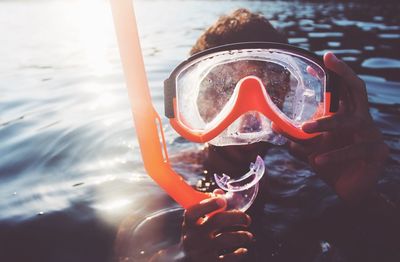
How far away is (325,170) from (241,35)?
117cm

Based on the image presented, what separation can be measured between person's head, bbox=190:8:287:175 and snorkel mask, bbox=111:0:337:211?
1.47ft

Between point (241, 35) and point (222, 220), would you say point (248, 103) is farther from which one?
point (241, 35)

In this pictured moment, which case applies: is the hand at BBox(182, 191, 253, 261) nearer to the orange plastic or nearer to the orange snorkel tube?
the orange snorkel tube

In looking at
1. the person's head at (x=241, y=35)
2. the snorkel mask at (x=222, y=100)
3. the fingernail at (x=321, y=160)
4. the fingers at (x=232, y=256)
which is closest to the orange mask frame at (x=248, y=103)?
the snorkel mask at (x=222, y=100)

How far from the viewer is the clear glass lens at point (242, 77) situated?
192cm

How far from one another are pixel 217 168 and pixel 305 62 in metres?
1.10

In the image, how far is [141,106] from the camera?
1.37 meters

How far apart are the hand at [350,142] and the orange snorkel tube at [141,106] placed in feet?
2.09

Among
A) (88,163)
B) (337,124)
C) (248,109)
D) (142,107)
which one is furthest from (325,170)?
(88,163)

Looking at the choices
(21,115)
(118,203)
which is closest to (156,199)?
(118,203)

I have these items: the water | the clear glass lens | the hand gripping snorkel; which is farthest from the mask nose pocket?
the water

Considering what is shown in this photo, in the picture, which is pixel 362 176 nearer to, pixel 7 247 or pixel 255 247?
pixel 255 247

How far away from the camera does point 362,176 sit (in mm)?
1954

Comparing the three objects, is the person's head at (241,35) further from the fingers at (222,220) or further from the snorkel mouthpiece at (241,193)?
the fingers at (222,220)
